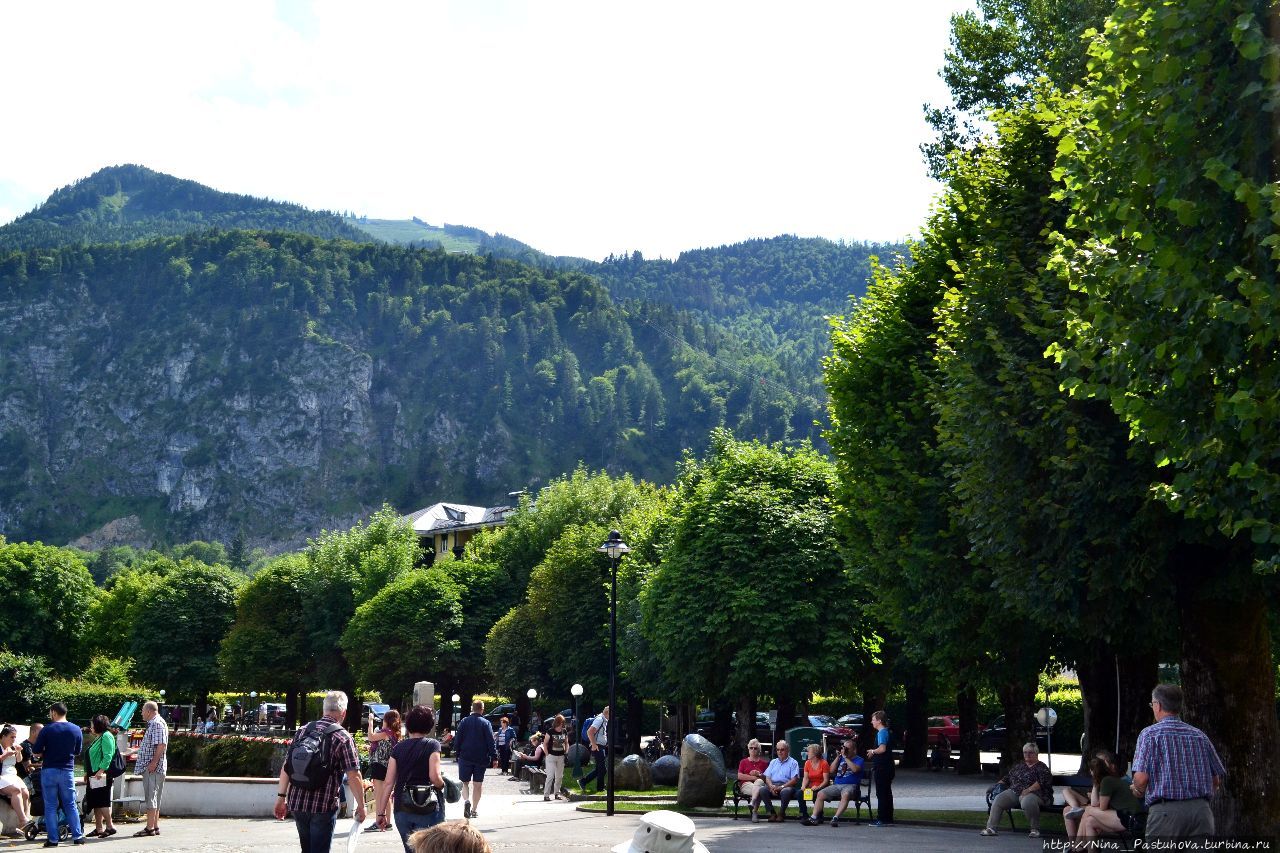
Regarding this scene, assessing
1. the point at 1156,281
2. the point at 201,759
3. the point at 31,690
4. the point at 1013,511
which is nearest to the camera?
the point at 1156,281

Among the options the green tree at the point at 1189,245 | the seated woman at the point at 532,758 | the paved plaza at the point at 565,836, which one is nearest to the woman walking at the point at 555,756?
the seated woman at the point at 532,758

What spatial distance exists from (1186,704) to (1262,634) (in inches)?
63.0

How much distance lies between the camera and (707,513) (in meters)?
40.5

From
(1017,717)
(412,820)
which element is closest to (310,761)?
(412,820)

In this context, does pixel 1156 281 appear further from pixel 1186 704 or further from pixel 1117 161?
pixel 1186 704

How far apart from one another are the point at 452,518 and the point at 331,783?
137m

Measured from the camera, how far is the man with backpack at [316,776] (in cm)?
1159

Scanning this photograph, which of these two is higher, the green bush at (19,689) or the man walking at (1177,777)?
the man walking at (1177,777)

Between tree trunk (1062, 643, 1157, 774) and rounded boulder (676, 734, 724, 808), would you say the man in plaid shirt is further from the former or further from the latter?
tree trunk (1062, 643, 1157, 774)

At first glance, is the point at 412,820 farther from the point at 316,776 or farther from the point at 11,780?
the point at 11,780

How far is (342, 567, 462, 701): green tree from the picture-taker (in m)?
71.8

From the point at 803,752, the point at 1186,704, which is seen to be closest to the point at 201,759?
the point at 803,752

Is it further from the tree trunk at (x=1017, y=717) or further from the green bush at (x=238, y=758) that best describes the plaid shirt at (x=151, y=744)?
the tree trunk at (x=1017, y=717)

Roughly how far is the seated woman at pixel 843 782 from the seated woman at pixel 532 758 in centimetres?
1103
